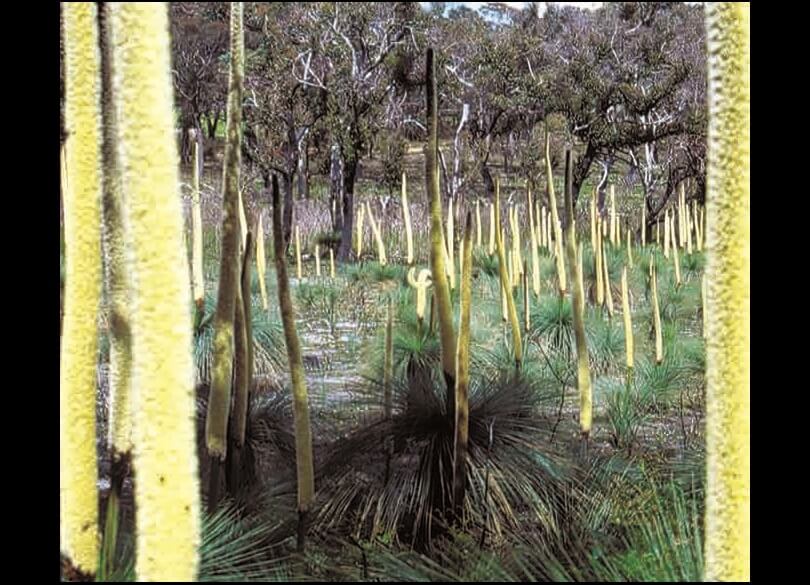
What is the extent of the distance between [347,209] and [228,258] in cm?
84

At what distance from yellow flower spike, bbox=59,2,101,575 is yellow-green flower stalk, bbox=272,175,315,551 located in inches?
13.1

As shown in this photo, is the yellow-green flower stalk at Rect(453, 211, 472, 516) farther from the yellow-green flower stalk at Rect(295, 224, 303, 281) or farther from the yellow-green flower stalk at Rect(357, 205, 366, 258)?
the yellow-green flower stalk at Rect(357, 205, 366, 258)

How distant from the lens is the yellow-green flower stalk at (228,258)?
1322 millimetres

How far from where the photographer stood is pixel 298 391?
56.9 inches

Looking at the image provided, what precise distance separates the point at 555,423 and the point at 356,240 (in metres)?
0.76

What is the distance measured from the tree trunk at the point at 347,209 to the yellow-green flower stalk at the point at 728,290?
3.89ft

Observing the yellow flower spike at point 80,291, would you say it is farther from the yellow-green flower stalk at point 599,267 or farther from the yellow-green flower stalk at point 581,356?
the yellow-green flower stalk at point 599,267

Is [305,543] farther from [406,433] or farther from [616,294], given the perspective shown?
[616,294]

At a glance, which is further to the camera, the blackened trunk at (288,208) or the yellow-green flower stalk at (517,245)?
the yellow-green flower stalk at (517,245)

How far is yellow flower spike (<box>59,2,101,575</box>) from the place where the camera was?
3.65ft

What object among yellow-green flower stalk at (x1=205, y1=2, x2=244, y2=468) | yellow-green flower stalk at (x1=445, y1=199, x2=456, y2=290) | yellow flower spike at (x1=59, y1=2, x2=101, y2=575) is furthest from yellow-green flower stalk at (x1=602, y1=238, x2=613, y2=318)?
yellow flower spike at (x1=59, y1=2, x2=101, y2=575)

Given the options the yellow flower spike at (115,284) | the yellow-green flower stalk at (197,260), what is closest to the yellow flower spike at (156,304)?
the yellow flower spike at (115,284)

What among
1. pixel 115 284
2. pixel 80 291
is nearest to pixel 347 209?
pixel 115 284

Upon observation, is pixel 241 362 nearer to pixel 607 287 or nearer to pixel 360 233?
pixel 360 233
